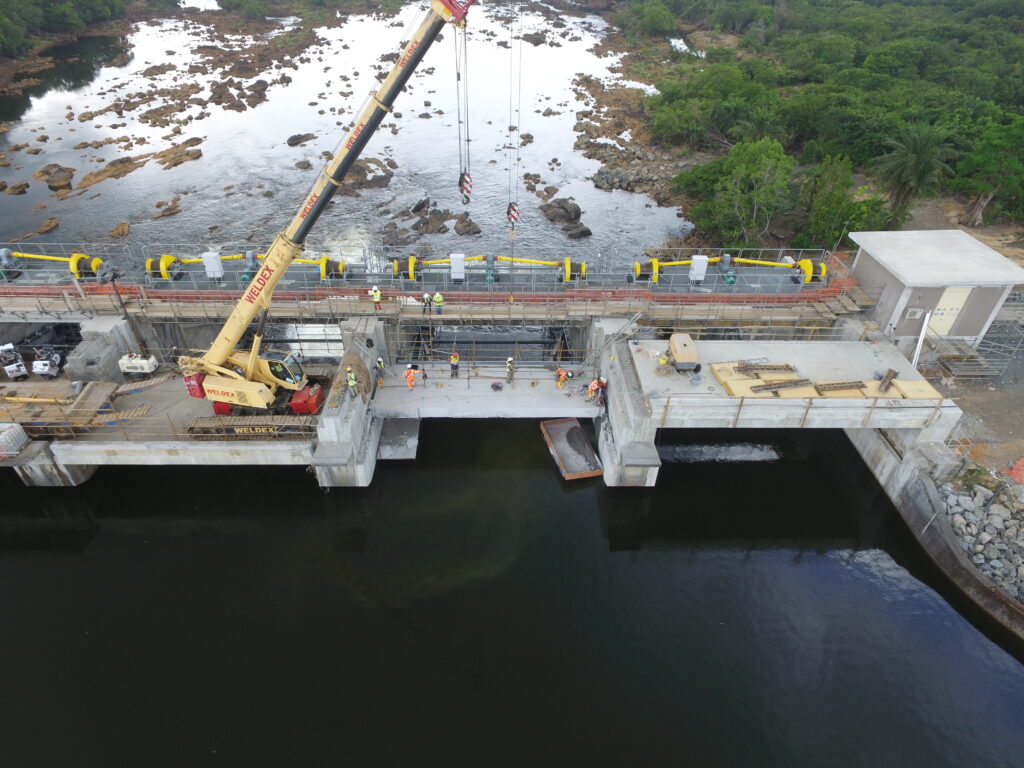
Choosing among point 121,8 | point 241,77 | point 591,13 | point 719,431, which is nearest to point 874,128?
point 719,431

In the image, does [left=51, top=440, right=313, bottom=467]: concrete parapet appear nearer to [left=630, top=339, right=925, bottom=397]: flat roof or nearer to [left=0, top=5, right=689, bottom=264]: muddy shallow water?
[left=630, top=339, right=925, bottom=397]: flat roof

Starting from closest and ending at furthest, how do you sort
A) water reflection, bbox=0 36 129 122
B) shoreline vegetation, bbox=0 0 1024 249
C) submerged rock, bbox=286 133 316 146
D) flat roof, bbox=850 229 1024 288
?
flat roof, bbox=850 229 1024 288 < shoreline vegetation, bbox=0 0 1024 249 < submerged rock, bbox=286 133 316 146 < water reflection, bbox=0 36 129 122

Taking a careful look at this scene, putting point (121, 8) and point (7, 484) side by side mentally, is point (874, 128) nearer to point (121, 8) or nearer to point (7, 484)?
point (7, 484)

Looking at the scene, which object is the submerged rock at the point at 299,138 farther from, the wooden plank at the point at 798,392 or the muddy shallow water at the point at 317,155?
the wooden plank at the point at 798,392

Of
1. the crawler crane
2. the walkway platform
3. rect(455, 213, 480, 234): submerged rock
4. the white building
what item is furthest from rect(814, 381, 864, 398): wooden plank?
rect(455, 213, 480, 234): submerged rock

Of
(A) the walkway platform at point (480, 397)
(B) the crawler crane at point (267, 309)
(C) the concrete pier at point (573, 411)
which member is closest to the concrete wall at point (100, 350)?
(C) the concrete pier at point (573, 411)

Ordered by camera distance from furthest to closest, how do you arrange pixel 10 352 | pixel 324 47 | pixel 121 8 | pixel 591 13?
1. pixel 591 13
2. pixel 121 8
3. pixel 324 47
4. pixel 10 352
